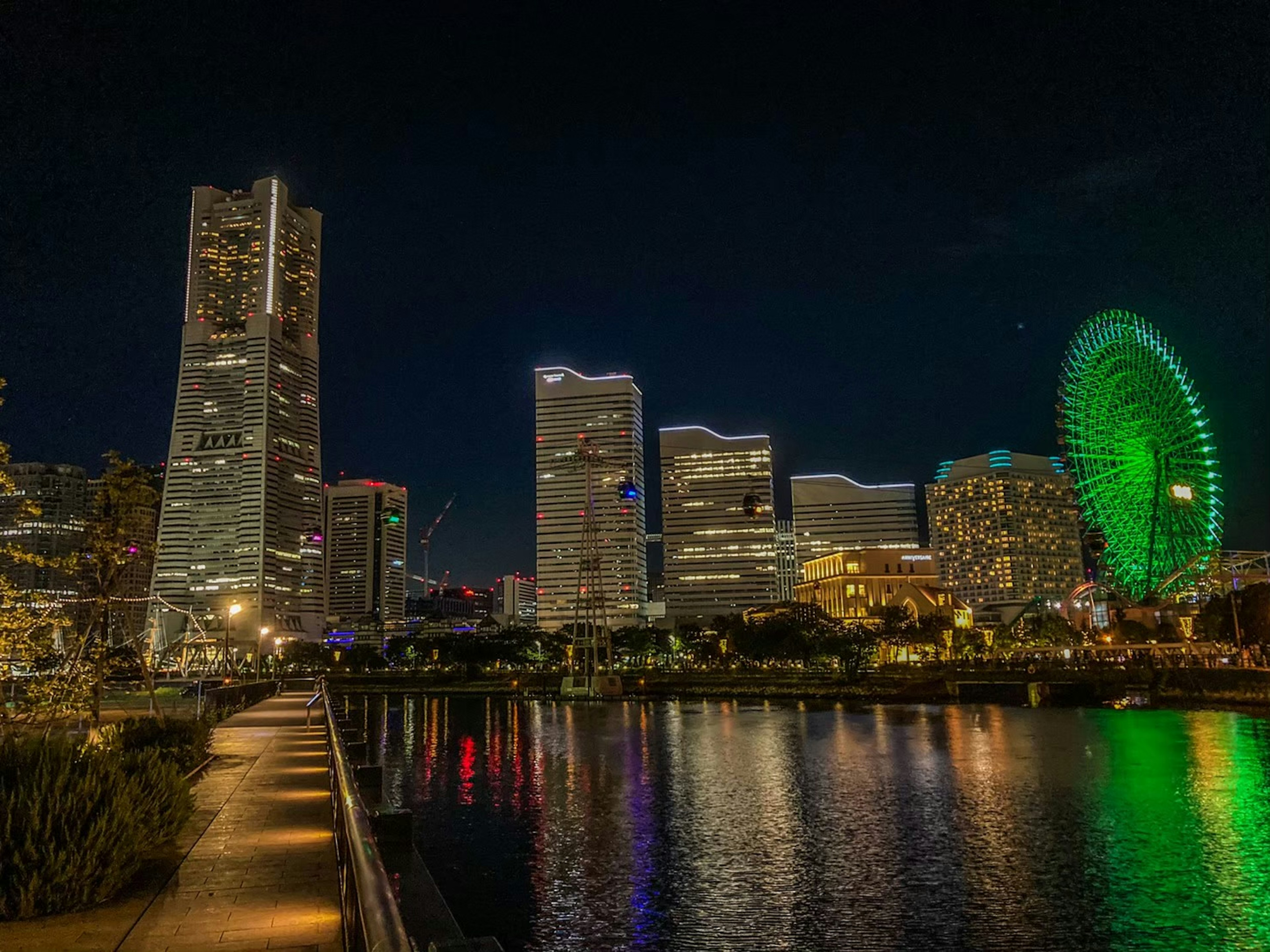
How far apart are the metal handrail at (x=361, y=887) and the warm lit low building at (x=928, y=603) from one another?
574ft

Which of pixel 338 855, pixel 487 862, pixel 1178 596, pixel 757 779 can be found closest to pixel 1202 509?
pixel 1178 596

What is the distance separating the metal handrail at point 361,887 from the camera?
4324 millimetres

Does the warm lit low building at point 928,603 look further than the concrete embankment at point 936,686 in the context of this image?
Yes

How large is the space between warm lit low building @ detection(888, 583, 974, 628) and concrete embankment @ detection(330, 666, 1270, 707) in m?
59.9

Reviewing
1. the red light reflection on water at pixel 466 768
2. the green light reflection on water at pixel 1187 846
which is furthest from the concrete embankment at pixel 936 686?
the red light reflection on water at pixel 466 768

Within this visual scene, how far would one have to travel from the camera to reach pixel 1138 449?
282 feet

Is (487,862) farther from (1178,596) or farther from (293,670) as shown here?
(293,670)

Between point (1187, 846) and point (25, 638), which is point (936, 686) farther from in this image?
point (25, 638)

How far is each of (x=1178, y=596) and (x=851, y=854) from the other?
120210 mm

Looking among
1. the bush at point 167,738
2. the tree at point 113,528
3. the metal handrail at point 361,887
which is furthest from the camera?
the tree at point 113,528

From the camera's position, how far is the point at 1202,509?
87500 millimetres

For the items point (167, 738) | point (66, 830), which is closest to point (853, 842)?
point (167, 738)

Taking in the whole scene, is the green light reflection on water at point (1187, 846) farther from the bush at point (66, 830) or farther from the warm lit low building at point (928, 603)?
the warm lit low building at point (928, 603)

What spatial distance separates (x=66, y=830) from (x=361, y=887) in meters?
6.32
